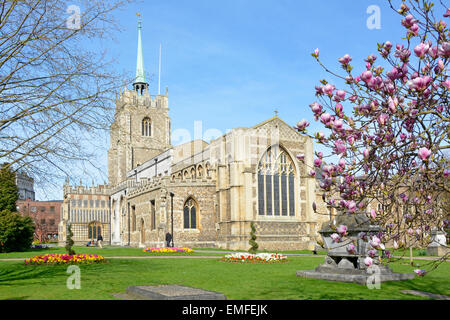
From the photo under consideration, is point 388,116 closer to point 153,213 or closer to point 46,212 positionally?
point 153,213

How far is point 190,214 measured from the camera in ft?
130

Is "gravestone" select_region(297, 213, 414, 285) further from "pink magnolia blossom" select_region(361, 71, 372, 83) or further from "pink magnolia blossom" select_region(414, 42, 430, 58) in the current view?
"pink magnolia blossom" select_region(414, 42, 430, 58)

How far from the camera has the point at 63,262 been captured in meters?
19.4

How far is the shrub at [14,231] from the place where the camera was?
32.2 metres

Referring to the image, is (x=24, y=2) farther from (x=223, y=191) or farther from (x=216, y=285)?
(x=223, y=191)

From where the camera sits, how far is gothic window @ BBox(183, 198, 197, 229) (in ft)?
129

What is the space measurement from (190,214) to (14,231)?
46.4ft

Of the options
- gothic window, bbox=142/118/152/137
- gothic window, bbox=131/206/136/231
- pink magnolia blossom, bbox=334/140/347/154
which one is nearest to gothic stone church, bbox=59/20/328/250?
gothic window, bbox=131/206/136/231

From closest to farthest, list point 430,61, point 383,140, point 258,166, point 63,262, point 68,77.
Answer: point 430,61 → point 383,140 → point 68,77 → point 63,262 → point 258,166

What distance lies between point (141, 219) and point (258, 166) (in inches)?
586

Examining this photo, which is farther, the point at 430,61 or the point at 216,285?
the point at 216,285

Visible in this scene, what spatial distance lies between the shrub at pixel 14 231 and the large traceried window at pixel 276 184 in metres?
18.7
